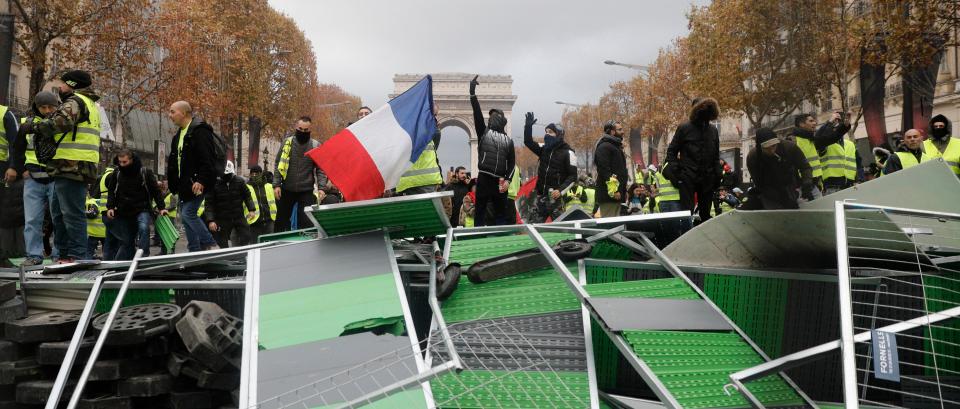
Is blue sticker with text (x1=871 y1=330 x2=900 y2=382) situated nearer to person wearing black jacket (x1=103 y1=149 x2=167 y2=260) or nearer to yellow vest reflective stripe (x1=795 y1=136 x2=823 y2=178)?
yellow vest reflective stripe (x1=795 y1=136 x2=823 y2=178)

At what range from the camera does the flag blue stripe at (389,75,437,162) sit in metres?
5.82

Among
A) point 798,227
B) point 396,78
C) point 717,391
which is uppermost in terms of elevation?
point 396,78

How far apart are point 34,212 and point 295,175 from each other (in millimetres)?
2543

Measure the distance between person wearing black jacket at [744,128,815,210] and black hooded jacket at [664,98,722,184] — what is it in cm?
79

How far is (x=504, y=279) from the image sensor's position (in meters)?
4.66

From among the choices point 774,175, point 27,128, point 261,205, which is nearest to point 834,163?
point 774,175

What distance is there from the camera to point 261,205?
12.0m

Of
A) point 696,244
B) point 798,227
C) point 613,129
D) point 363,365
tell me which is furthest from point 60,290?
point 613,129

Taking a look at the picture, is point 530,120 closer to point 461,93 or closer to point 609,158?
point 609,158

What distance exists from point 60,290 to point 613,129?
22.2 ft

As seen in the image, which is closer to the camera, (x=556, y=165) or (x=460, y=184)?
(x=556, y=165)

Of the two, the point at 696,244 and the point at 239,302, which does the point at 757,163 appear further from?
the point at 239,302

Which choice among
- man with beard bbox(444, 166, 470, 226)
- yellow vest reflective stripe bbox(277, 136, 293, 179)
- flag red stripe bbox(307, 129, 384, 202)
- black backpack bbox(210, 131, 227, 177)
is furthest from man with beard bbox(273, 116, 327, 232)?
man with beard bbox(444, 166, 470, 226)

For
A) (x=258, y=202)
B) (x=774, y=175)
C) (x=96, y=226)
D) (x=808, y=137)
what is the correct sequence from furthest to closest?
1. (x=96, y=226)
2. (x=258, y=202)
3. (x=808, y=137)
4. (x=774, y=175)
